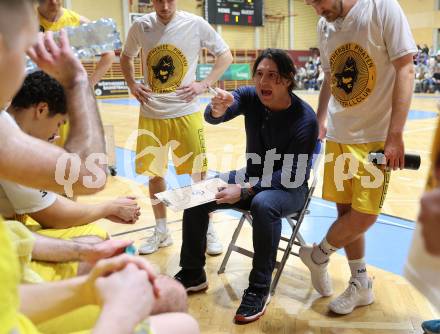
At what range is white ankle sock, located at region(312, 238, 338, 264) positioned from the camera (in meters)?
2.50

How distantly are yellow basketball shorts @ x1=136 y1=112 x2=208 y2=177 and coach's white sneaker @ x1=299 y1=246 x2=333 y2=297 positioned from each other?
43.1 inches

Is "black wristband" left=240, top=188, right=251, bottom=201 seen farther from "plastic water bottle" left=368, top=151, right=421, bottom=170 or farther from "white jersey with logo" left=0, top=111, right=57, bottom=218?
"white jersey with logo" left=0, top=111, right=57, bottom=218

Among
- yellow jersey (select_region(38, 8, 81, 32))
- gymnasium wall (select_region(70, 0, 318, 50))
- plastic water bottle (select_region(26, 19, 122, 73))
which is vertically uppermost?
gymnasium wall (select_region(70, 0, 318, 50))

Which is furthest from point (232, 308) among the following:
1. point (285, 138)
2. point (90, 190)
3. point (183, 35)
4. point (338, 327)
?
point (183, 35)

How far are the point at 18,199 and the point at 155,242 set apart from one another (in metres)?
1.54

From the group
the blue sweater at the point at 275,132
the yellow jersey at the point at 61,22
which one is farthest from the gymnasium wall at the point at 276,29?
the blue sweater at the point at 275,132

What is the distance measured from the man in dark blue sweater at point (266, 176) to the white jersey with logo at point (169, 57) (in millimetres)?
606

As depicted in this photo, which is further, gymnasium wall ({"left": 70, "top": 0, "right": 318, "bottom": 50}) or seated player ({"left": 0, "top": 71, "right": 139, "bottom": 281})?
→ gymnasium wall ({"left": 70, "top": 0, "right": 318, "bottom": 50})

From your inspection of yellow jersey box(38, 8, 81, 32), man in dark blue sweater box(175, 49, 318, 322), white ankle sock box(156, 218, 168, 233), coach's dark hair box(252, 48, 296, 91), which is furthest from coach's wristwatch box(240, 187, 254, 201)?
yellow jersey box(38, 8, 81, 32)

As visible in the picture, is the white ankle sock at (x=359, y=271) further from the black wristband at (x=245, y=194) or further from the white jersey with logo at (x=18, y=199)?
the white jersey with logo at (x=18, y=199)

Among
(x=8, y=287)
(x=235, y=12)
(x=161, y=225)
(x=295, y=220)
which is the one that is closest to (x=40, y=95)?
(x=8, y=287)

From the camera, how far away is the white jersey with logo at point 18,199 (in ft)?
5.69

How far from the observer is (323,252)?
2525 mm

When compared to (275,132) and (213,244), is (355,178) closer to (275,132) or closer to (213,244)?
(275,132)
